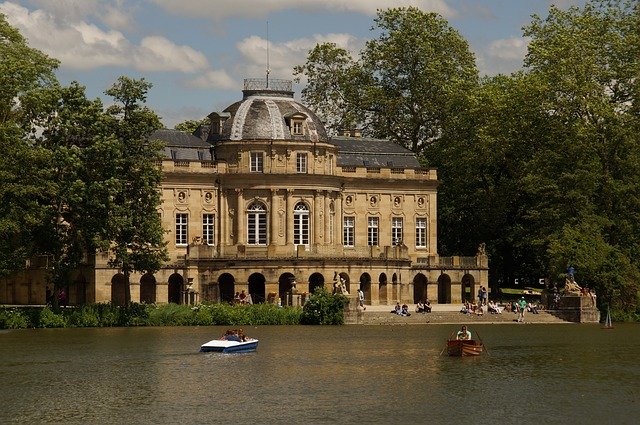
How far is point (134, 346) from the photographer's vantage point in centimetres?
6925

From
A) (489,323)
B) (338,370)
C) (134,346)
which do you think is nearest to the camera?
(338,370)

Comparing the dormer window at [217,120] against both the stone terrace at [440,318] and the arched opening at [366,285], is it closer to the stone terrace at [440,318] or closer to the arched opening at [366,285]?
the arched opening at [366,285]

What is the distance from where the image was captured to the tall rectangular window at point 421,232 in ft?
350

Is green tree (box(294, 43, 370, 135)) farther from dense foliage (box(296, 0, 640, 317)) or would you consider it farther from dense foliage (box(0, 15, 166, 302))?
dense foliage (box(0, 15, 166, 302))

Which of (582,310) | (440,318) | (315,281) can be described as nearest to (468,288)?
(315,281)

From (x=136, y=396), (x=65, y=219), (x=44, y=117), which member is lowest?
(x=136, y=396)

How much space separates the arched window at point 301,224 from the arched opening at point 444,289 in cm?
1011

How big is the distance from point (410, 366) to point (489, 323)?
A: 2856 cm

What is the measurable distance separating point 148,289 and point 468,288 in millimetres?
29603

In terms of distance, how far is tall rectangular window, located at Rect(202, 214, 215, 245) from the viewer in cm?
10112

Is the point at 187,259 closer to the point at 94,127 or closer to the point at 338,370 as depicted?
the point at 94,127

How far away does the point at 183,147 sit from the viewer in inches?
4003

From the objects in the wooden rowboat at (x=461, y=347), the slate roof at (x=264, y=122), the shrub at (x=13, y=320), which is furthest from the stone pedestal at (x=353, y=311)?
the wooden rowboat at (x=461, y=347)

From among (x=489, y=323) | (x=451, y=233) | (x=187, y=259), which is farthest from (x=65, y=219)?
(x=451, y=233)
